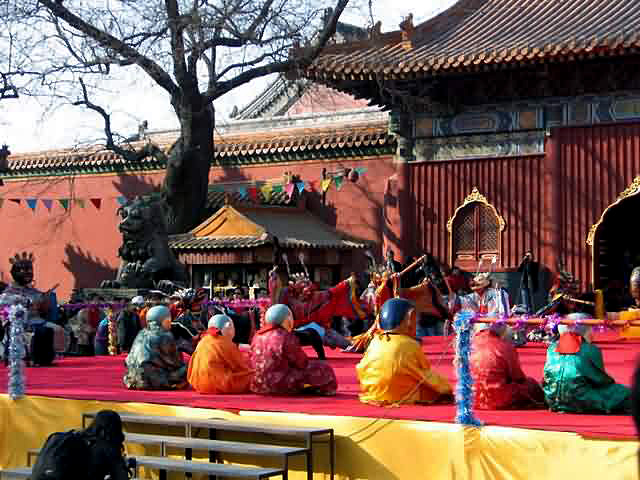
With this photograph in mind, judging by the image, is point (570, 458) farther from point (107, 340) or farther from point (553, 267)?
point (553, 267)

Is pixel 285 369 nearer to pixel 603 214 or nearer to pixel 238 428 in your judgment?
pixel 238 428

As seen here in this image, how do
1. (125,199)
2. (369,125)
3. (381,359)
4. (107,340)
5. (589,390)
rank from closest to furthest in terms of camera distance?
(589,390) → (381,359) → (107,340) → (369,125) → (125,199)

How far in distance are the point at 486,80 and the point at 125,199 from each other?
826 cm

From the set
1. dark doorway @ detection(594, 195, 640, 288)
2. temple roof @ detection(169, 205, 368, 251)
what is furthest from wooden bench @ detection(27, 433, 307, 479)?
dark doorway @ detection(594, 195, 640, 288)

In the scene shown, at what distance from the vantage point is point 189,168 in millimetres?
17781

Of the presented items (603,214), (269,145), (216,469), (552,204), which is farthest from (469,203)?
(216,469)

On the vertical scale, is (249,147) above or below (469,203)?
above

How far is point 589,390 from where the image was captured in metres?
6.59

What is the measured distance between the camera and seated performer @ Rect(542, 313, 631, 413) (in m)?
6.57

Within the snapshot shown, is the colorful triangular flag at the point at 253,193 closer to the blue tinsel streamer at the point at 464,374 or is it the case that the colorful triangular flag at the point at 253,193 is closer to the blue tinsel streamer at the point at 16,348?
the blue tinsel streamer at the point at 16,348

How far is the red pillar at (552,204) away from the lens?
15477 millimetres

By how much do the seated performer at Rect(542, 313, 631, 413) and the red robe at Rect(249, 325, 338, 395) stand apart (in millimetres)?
1931

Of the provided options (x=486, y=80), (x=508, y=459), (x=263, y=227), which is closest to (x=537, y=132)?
(x=486, y=80)

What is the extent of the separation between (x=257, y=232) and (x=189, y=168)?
1.66 metres
